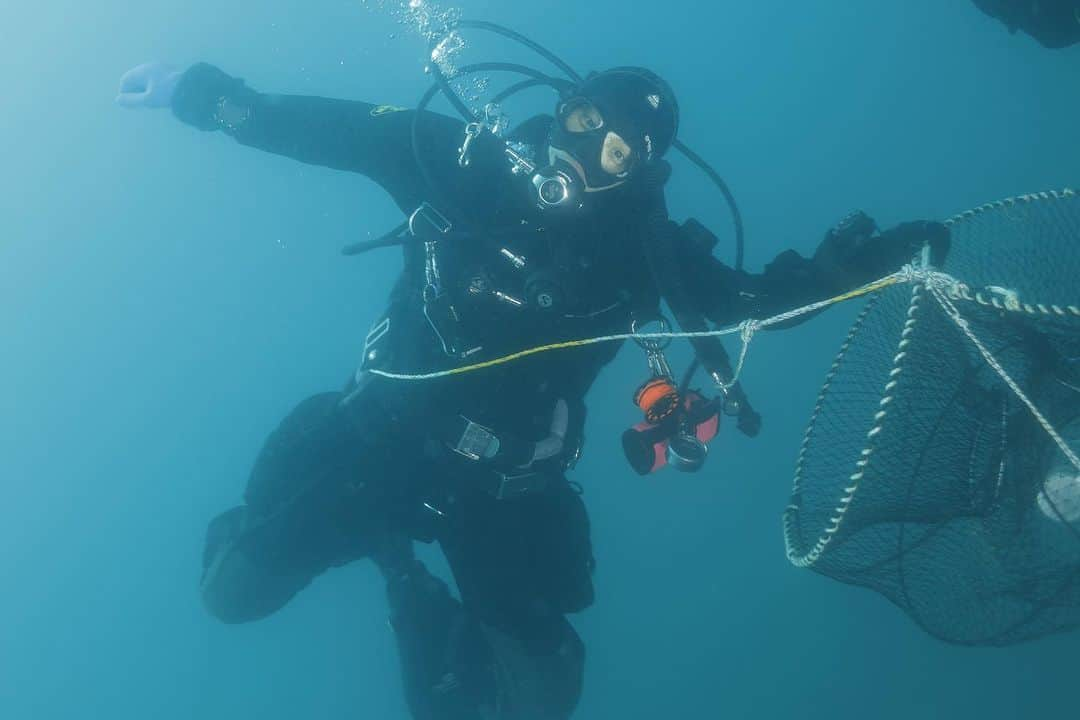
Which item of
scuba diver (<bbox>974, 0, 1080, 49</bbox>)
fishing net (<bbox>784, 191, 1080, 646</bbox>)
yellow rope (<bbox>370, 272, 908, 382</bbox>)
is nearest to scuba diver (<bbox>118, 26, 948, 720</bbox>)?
yellow rope (<bbox>370, 272, 908, 382</bbox>)

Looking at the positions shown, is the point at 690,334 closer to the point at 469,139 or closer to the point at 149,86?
the point at 469,139

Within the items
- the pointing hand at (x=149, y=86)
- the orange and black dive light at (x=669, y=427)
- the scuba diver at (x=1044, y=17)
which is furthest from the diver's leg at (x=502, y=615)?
the scuba diver at (x=1044, y=17)

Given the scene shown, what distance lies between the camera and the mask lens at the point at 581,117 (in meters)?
3.56

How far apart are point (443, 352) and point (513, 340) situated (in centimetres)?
47

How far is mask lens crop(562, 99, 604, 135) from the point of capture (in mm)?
3559

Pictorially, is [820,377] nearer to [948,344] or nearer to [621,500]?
[621,500]

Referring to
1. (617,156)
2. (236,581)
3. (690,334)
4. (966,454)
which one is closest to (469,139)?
(617,156)

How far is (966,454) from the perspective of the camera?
9.30 ft

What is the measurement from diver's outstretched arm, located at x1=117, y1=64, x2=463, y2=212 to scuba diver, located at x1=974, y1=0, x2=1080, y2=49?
363 centimetres

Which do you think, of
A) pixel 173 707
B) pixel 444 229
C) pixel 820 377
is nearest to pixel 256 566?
pixel 444 229

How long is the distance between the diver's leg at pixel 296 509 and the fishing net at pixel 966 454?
277 centimetres

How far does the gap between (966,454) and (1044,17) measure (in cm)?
329

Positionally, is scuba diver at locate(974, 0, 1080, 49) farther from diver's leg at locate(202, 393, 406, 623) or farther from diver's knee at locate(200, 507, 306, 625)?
diver's knee at locate(200, 507, 306, 625)

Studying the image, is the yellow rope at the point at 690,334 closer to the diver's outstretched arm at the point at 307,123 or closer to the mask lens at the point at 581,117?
the mask lens at the point at 581,117
